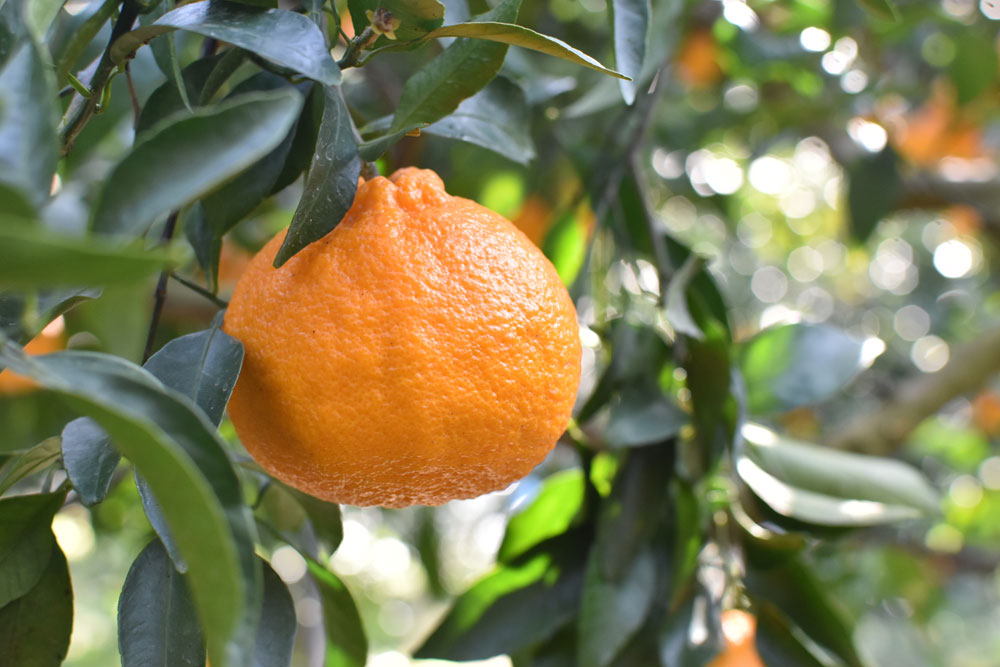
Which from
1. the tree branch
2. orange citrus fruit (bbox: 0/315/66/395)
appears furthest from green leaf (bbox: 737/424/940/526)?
orange citrus fruit (bbox: 0/315/66/395)

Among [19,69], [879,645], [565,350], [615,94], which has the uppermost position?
[19,69]

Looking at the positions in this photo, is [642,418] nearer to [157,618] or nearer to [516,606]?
[516,606]

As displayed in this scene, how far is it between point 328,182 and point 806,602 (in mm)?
582

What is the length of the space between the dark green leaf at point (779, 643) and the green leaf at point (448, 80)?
1.78ft

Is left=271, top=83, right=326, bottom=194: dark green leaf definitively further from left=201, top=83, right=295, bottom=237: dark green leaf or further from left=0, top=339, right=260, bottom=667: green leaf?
left=0, top=339, right=260, bottom=667: green leaf

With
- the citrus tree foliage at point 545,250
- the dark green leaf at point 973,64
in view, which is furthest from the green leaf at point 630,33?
the dark green leaf at point 973,64

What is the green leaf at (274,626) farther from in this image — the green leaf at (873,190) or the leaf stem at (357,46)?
the green leaf at (873,190)

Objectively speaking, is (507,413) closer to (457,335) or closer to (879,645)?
(457,335)

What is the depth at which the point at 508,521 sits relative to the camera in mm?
899

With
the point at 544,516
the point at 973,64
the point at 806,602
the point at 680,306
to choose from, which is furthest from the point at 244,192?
the point at 973,64

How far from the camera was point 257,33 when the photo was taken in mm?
444

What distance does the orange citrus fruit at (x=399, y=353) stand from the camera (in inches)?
18.5

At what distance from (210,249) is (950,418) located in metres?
3.10

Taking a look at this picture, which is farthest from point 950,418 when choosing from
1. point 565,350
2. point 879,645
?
point 565,350
